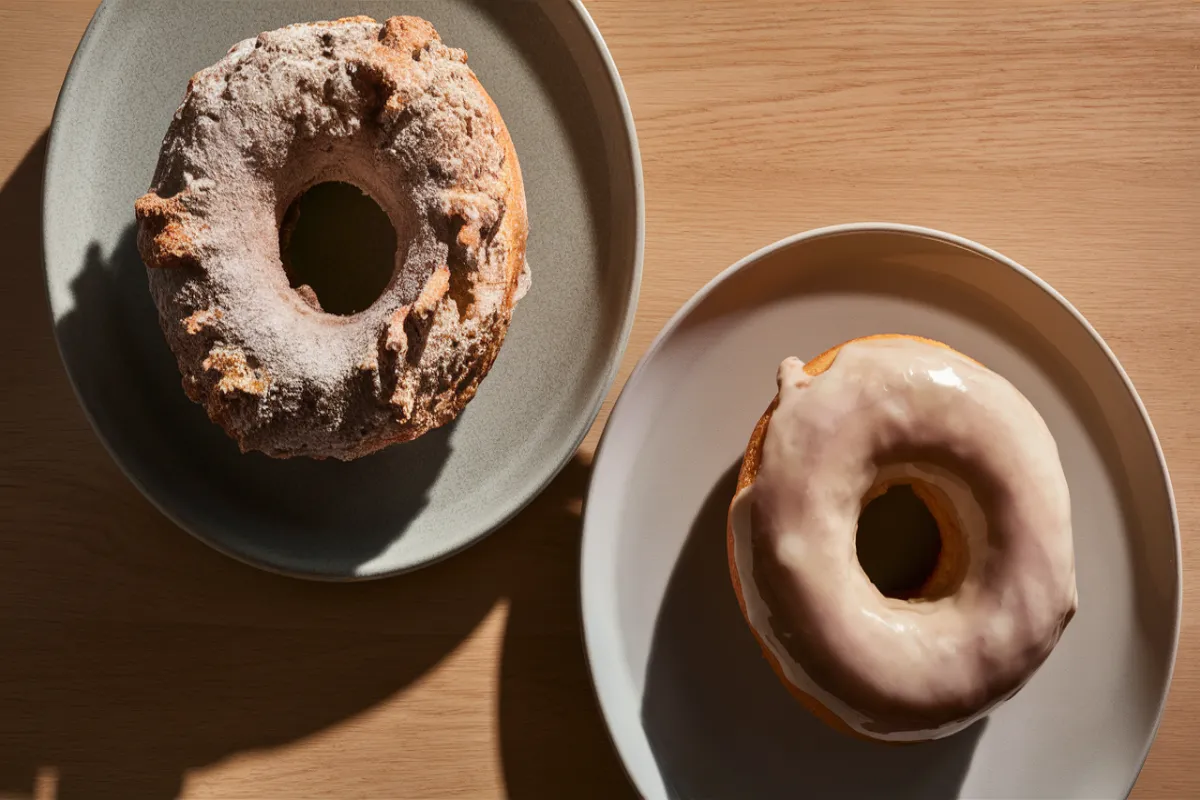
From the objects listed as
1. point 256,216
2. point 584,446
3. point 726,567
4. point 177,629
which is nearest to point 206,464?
point 177,629

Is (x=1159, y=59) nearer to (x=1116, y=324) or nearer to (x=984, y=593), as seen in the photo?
(x=1116, y=324)

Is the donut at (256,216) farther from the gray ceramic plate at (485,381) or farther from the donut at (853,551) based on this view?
the donut at (853,551)

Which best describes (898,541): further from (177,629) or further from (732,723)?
(177,629)

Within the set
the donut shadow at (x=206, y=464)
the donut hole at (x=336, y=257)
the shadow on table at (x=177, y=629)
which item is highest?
the donut hole at (x=336, y=257)

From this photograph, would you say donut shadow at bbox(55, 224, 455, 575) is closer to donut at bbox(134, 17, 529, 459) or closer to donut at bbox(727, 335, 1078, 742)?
donut at bbox(134, 17, 529, 459)

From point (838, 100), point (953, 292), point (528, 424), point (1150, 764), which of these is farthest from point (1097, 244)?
point (528, 424)

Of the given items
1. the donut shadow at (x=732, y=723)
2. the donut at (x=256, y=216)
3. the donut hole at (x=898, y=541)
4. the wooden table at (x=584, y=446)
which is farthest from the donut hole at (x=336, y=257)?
the donut hole at (x=898, y=541)
